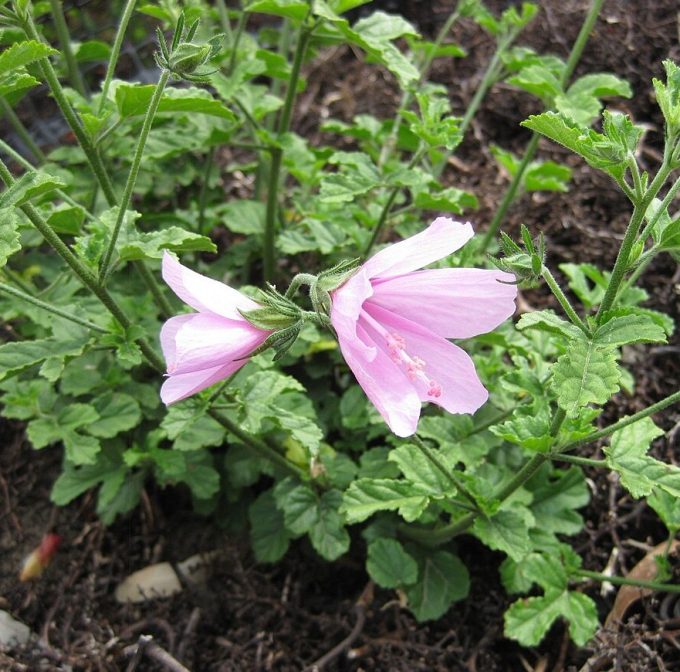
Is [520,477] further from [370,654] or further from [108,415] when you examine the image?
[108,415]

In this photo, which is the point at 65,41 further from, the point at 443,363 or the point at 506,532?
the point at 506,532

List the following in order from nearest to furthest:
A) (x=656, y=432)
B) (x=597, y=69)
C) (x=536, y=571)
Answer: (x=656, y=432)
(x=536, y=571)
(x=597, y=69)

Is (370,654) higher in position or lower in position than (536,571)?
lower

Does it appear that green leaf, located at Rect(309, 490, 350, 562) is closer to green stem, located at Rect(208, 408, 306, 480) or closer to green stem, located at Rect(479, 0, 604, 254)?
→ green stem, located at Rect(208, 408, 306, 480)

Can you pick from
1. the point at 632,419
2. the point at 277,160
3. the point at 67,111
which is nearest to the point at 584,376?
the point at 632,419

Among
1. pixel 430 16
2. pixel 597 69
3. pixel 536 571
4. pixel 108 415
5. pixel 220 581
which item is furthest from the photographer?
pixel 430 16

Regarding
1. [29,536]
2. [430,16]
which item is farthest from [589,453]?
[430,16]
